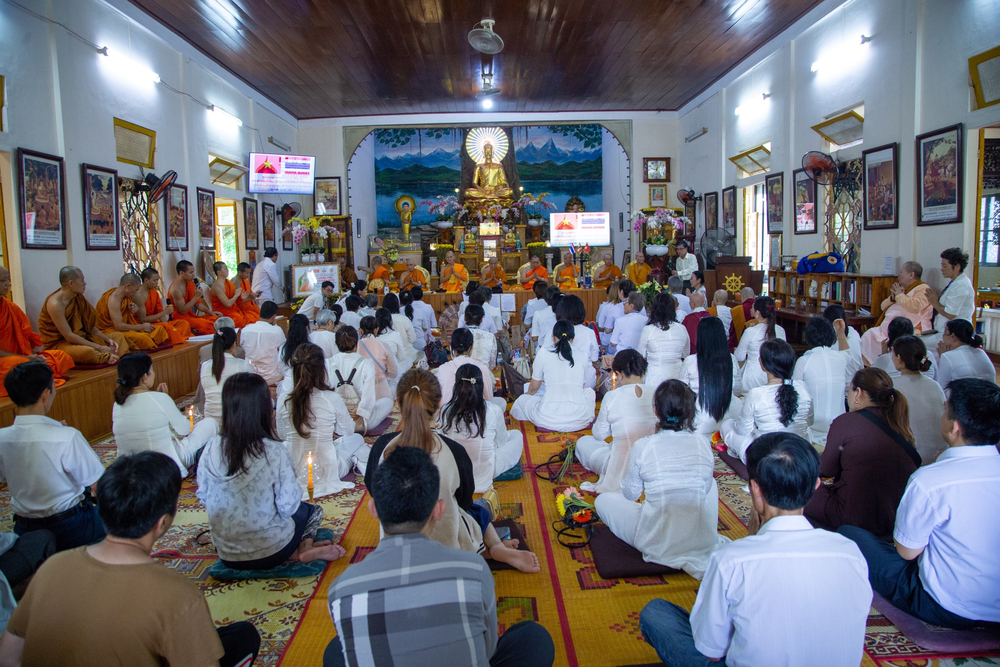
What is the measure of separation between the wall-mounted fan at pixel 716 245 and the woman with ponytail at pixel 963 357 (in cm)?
730

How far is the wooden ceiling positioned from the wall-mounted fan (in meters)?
2.79

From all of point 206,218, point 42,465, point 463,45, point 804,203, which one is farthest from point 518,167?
point 42,465

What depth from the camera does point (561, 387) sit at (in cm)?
474

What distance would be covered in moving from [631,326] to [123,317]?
17.5 ft

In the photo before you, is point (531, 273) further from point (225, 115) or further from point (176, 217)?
point (176, 217)

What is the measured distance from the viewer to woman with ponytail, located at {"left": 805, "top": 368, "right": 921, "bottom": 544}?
8.95 ft

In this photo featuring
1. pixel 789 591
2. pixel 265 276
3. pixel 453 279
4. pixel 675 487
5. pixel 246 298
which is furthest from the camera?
pixel 453 279

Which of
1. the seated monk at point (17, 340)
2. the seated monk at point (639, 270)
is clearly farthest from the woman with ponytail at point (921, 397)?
the seated monk at point (639, 270)

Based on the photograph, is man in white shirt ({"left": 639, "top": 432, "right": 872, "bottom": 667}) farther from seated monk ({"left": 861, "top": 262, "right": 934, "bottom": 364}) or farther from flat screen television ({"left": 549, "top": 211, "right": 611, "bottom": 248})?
flat screen television ({"left": 549, "top": 211, "right": 611, "bottom": 248})

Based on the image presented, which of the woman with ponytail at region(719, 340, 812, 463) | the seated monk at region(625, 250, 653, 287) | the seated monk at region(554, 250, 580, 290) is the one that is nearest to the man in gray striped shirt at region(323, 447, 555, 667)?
the woman with ponytail at region(719, 340, 812, 463)

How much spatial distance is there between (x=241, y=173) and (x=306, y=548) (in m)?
9.21

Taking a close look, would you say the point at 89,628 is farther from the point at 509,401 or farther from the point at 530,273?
the point at 530,273

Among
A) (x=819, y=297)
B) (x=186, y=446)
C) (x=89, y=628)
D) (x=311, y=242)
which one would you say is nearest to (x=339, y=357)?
(x=186, y=446)

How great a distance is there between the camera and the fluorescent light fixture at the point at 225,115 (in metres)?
9.51
